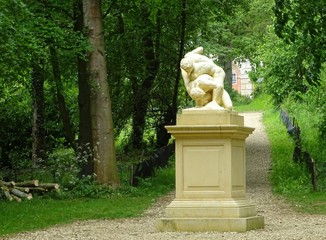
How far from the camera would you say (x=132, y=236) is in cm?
1533

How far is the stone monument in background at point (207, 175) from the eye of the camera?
1580 centimetres

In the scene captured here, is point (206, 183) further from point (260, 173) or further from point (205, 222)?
point (260, 173)

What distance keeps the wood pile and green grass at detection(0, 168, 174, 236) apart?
0.42 metres

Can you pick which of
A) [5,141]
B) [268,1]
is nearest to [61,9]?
[5,141]

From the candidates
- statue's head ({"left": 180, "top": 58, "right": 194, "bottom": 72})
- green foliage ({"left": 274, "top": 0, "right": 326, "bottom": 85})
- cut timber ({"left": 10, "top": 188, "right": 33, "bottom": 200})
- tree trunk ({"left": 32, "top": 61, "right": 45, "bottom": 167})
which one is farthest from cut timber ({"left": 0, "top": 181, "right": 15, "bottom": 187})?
statue's head ({"left": 180, "top": 58, "right": 194, "bottom": 72})

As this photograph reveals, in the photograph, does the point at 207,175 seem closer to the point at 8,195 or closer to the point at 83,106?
the point at 8,195

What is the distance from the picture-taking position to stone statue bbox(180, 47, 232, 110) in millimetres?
16344

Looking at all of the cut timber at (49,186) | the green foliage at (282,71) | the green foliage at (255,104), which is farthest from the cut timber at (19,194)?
the green foliage at (255,104)

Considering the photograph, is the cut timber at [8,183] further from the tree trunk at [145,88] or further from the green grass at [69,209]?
the tree trunk at [145,88]

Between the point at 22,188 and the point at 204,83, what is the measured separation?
9.34 m

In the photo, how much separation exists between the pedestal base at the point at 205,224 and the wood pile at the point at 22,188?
813 cm

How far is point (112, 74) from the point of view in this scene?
3222 centimetres

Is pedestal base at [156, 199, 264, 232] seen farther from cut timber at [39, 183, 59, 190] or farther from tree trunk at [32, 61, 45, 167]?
tree trunk at [32, 61, 45, 167]

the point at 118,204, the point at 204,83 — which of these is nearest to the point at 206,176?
the point at 204,83
